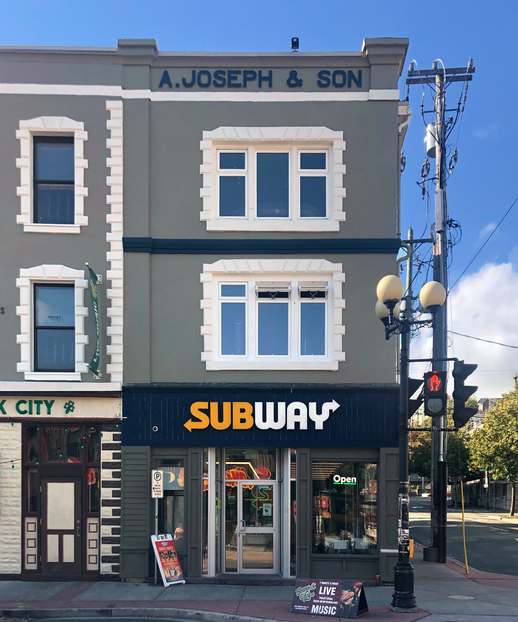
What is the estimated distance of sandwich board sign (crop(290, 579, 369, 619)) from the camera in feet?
32.1

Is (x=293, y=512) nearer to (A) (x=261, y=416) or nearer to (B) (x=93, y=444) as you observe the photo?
(A) (x=261, y=416)

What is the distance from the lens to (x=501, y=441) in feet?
116

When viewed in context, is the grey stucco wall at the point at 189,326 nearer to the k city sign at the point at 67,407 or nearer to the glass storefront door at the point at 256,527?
the k city sign at the point at 67,407

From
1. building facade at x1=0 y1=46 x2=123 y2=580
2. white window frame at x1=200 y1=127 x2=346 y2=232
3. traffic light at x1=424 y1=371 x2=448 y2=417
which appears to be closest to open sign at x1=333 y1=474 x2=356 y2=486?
traffic light at x1=424 y1=371 x2=448 y2=417

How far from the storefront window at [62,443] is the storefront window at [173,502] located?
6.19 feet

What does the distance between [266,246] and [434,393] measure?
496cm

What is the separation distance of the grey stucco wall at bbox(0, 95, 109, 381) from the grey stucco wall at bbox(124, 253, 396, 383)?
2.47ft

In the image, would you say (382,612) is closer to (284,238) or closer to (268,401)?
(268,401)

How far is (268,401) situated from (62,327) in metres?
4.92

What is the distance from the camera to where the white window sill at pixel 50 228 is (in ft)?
42.2

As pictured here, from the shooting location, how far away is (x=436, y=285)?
10086 millimetres

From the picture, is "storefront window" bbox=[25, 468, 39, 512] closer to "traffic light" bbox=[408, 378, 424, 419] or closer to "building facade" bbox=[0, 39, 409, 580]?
"building facade" bbox=[0, 39, 409, 580]

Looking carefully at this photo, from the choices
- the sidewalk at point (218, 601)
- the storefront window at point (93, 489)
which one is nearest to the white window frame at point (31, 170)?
the storefront window at point (93, 489)

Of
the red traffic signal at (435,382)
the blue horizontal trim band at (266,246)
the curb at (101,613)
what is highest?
the blue horizontal trim band at (266,246)
